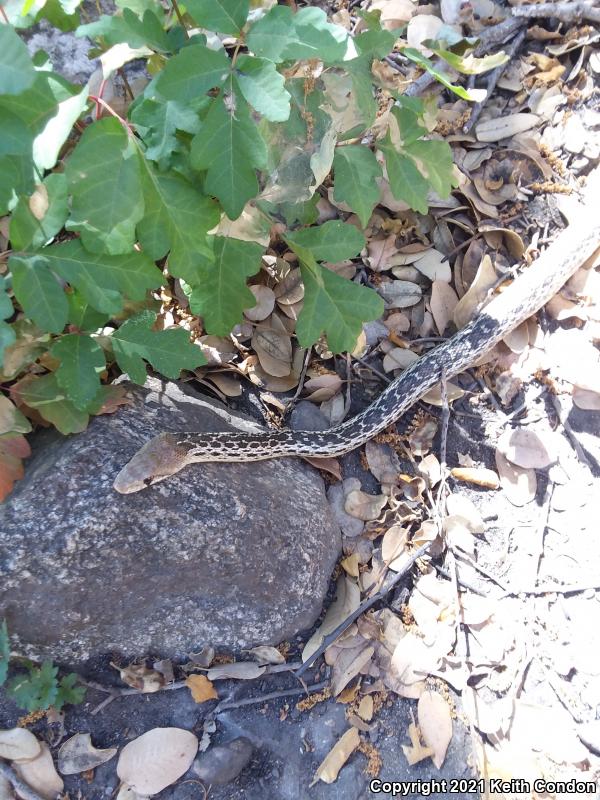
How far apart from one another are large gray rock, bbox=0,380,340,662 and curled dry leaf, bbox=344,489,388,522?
0.48 ft

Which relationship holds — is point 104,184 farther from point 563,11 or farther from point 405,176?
point 563,11

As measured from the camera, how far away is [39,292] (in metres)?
1.98

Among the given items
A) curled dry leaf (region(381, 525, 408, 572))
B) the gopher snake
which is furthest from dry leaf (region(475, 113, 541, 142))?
curled dry leaf (region(381, 525, 408, 572))

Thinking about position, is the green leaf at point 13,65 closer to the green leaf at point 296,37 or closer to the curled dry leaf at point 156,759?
the green leaf at point 296,37

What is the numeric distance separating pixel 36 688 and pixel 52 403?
109 centimetres

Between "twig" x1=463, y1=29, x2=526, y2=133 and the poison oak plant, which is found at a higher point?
the poison oak plant

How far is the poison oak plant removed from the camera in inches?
66.1

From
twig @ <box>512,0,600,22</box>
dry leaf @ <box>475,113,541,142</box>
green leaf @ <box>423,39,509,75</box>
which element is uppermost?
green leaf @ <box>423,39,509,75</box>

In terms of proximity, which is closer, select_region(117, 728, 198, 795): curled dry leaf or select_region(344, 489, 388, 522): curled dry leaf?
select_region(117, 728, 198, 795): curled dry leaf

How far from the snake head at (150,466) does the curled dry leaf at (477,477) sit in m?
1.44

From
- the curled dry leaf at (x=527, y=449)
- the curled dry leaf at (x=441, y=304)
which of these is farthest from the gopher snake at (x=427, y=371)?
the curled dry leaf at (x=527, y=449)

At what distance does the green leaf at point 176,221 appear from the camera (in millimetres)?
1951

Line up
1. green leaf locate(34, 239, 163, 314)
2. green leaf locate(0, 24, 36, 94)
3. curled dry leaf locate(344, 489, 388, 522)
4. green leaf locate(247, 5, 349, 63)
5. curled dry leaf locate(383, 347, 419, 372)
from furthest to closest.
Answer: curled dry leaf locate(383, 347, 419, 372) < curled dry leaf locate(344, 489, 388, 522) < green leaf locate(34, 239, 163, 314) < green leaf locate(247, 5, 349, 63) < green leaf locate(0, 24, 36, 94)

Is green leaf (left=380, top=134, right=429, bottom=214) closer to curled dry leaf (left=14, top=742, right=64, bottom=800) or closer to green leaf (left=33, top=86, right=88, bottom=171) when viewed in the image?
green leaf (left=33, top=86, right=88, bottom=171)
